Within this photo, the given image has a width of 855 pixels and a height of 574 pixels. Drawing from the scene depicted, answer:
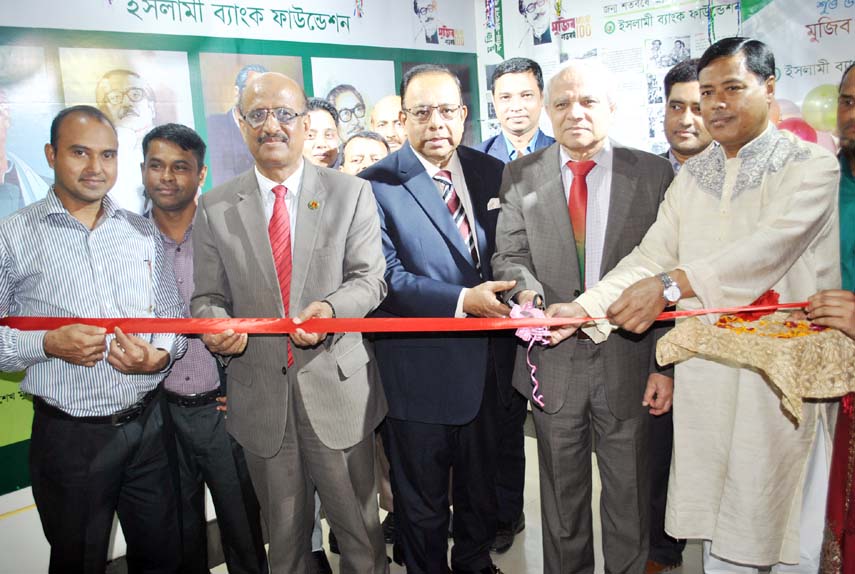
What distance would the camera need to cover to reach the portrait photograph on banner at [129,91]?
352cm

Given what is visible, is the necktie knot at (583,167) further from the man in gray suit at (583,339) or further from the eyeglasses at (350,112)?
the eyeglasses at (350,112)

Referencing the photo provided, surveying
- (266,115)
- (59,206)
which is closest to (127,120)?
(59,206)

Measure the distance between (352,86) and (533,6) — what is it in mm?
1906

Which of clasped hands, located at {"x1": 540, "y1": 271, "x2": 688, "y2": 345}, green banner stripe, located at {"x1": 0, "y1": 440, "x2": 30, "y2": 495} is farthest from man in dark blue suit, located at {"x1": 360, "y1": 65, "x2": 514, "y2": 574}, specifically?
green banner stripe, located at {"x1": 0, "y1": 440, "x2": 30, "y2": 495}

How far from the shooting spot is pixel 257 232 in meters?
2.71

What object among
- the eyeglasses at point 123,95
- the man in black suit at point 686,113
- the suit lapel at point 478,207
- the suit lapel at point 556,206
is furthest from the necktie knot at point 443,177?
the eyeglasses at point 123,95

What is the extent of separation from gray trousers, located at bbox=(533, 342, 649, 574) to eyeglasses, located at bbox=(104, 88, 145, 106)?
2.81 metres

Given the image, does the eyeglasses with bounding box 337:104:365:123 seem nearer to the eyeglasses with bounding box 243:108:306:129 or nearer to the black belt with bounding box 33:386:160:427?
the eyeglasses with bounding box 243:108:306:129

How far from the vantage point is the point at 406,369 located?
3.02 metres

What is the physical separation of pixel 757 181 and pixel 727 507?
130 cm

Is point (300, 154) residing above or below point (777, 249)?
above

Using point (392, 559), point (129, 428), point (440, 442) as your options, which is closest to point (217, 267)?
point (129, 428)

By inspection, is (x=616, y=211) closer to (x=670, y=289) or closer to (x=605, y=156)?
(x=605, y=156)

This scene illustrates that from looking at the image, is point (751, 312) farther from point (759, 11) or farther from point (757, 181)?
point (759, 11)
